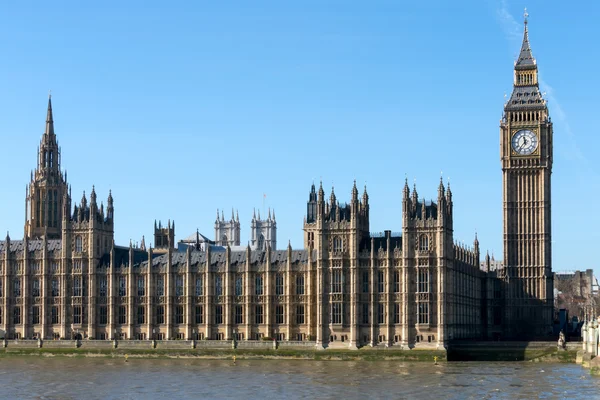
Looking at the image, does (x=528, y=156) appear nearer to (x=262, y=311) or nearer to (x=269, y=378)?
(x=262, y=311)

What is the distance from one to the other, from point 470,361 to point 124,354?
43003 millimetres

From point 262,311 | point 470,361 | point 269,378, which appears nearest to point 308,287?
point 262,311

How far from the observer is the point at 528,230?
6786 inches

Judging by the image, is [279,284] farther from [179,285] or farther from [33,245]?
[33,245]

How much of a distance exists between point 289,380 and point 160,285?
4831 centimetres

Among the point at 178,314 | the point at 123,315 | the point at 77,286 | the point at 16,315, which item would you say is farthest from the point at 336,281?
the point at 16,315

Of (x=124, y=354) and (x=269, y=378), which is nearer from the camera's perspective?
(x=269, y=378)

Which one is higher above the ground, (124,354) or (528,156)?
(528,156)

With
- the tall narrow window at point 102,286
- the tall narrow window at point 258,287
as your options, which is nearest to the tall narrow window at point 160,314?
the tall narrow window at point 102,286

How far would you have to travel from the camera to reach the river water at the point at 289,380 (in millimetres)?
103562

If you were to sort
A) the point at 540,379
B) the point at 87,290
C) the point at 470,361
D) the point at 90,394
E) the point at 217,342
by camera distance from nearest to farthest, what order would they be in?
the point at 90,394, the point at 540,379, the point at 470,361, the point at 217,342, the point at 87,290

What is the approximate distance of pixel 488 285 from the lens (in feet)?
568

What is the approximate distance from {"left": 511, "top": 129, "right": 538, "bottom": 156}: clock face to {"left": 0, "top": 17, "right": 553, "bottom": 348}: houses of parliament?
173mm

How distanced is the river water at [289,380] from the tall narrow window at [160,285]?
17.7 meters
